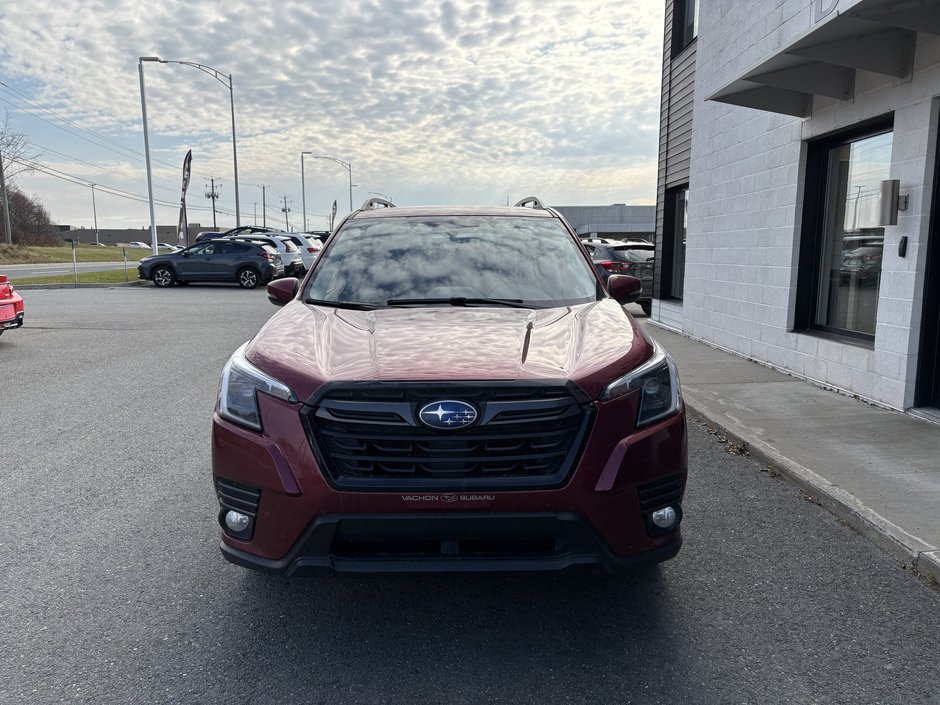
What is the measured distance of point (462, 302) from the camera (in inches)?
150

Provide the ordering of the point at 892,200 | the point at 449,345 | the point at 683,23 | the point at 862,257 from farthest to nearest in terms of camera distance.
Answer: the point at 683,23 → the point at 862,257 → the point at 892,200 → the point at 449,345

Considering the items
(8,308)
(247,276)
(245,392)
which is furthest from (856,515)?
(247,276)

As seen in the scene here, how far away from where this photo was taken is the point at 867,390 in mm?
6879

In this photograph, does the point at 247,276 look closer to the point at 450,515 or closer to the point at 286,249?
the point at 286,249

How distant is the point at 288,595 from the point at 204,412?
384cm

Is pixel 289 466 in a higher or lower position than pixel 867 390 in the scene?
higher

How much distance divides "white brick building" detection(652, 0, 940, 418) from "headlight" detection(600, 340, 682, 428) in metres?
3.91

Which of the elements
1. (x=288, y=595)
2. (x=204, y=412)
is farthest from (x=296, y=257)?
(x=288, y=595)

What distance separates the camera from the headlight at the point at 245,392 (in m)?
2.88

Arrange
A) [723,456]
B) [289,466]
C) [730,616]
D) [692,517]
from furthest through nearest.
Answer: [723,456] → [692,517] → [730,616] → [289,466]

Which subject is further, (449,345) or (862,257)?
(862,257)

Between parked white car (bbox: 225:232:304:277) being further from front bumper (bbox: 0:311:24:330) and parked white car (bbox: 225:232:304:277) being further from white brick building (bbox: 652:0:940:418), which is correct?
white brick building (bbox: 652:0:940:418)

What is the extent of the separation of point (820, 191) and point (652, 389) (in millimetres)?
6296

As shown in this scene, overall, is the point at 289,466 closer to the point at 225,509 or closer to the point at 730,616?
the point at 225,509
